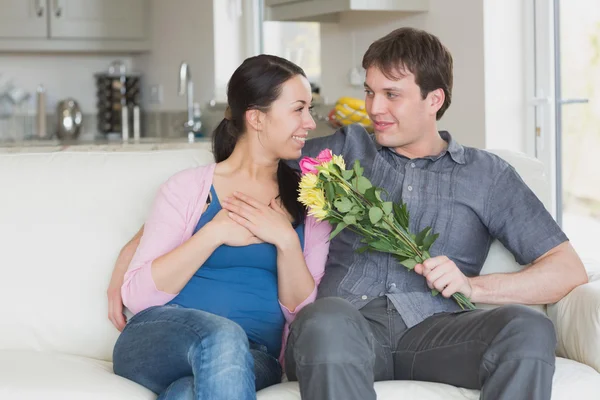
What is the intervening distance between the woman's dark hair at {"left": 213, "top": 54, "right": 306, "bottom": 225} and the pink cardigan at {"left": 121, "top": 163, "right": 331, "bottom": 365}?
Result: 8 cm

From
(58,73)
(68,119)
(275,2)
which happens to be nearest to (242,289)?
(275,2)

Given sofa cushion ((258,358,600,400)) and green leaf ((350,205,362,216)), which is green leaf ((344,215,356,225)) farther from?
sofa cushion ((258,358,600,400))

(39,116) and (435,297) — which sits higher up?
(39,116)

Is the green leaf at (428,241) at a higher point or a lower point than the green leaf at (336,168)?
lower

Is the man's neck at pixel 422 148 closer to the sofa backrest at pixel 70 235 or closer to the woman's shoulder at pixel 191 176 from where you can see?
the sofa backrest at pixel 70 235

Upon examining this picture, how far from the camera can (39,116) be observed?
6418mm

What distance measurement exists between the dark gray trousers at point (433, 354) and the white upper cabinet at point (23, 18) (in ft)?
15.0

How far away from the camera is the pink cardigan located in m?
2.23

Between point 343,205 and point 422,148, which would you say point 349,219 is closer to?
point 343,205

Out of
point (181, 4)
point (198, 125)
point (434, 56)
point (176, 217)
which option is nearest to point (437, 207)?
point (434, 56)

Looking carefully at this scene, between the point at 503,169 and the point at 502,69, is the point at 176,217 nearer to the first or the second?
the point at 503,169

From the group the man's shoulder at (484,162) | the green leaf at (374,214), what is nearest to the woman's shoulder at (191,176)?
the green leaf at (374,214)

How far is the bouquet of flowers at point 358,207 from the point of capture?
2.11 metres

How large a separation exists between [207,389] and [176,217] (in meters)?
0.51
